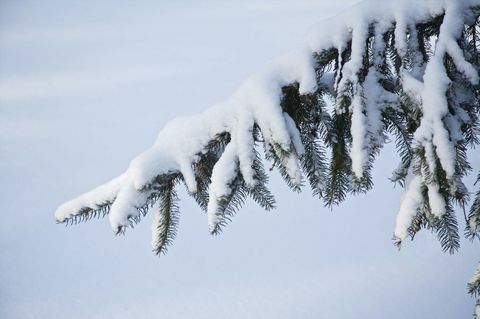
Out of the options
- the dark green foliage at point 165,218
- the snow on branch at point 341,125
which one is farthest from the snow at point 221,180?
the dark green foliage at point 165,218

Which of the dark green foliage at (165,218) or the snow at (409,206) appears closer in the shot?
the snow at (409,206)

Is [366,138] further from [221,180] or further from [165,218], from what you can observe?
[165,218]

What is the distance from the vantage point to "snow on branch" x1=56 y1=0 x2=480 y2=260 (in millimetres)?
792

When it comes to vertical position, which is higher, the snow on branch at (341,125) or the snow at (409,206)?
the snow on branch at (341,125)

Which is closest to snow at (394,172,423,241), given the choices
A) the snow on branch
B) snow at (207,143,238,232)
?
the snow on branch

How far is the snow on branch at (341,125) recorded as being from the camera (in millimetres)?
792

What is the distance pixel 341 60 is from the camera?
0.87m

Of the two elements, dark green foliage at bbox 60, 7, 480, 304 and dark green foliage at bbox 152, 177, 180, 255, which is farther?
dark green foliage at bbox 152, 177, 180, 255

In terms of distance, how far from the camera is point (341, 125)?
36.2 inches

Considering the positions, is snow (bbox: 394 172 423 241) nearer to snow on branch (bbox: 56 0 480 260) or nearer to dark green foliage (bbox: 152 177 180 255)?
snow on branch (bbox: 56 0 480 260)

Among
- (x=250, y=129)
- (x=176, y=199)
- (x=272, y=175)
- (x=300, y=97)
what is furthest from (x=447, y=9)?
(x=272, y=175)

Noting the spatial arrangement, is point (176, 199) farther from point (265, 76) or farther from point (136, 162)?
point (265, 76)

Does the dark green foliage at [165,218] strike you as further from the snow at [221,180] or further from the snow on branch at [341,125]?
the snow at [221,180]

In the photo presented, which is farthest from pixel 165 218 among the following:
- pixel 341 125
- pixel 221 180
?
pixel 341 125
